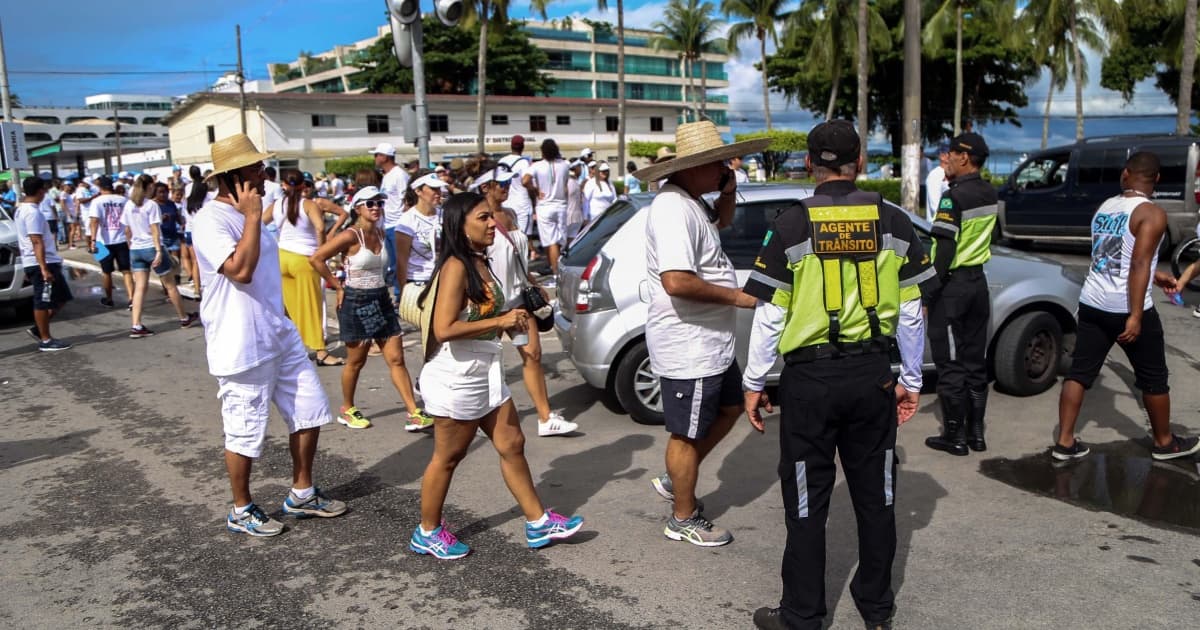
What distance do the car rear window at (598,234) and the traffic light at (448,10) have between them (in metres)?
3.50

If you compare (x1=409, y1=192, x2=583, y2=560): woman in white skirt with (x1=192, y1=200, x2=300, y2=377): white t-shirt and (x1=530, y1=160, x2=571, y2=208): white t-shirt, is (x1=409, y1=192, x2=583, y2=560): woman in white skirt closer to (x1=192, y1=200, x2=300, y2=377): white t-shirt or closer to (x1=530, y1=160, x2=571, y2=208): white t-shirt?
(x1=192, y1=200, x2=300, y2=377): white t-shirt

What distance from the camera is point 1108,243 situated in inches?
197

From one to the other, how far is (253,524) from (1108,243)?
4857 mm

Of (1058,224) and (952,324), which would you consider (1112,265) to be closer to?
(952,324)

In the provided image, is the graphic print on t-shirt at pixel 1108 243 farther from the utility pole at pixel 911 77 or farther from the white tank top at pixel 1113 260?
the utility pole at pixel 911 77

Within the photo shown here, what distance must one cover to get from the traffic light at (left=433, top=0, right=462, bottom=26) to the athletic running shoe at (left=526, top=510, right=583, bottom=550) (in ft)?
21.7

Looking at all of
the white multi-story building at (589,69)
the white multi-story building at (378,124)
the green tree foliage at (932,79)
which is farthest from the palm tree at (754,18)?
the white multi-story building at (589,69)

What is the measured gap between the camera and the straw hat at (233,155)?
419 centimetres

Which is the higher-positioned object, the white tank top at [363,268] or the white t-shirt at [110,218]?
the white t-shirt at [110,218]

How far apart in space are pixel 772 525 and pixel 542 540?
3.81ft

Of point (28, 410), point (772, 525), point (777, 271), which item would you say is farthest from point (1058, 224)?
point (28, 410)

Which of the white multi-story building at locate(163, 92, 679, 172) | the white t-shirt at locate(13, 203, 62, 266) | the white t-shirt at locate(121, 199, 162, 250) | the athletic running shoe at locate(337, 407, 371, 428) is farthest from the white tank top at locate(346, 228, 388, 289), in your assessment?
the white multi-story building at locate(163, 92, 679, 172)

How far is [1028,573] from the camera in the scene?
3.74 m

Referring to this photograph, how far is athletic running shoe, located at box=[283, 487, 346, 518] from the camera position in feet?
15.0
